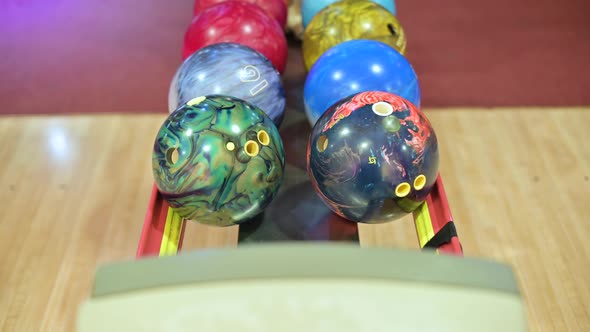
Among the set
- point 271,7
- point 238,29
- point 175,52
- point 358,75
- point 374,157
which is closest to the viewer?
point 374,157

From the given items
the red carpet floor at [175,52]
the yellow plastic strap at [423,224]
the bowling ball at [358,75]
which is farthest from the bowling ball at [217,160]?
the red carpet floor at [175,52]

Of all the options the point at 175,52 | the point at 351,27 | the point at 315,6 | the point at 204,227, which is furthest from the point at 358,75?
the point at 175,52

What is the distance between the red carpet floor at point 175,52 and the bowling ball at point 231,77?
116 cm

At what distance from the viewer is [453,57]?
305 cm

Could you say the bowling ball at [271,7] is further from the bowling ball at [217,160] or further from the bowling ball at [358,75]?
the bowling ball at [217,160]

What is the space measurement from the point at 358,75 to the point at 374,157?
0.38m

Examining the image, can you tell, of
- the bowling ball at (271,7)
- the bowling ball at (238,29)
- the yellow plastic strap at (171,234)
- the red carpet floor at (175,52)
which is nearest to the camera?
the yellow plastic strap at (171,234)

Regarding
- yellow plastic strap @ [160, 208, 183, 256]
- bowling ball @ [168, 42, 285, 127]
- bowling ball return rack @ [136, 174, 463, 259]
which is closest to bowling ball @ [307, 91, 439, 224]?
bowling ball return rack @ [136, 174, 463, 259]

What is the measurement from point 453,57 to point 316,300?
2.55 m

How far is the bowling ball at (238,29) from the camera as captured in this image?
180 cm

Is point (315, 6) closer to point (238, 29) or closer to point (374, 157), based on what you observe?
point (238, 29)

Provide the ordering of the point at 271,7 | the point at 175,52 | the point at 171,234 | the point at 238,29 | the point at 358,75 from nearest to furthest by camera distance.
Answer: the point at 171,234
the point at 358,75
the point at 238,29
the point at 271,7
the point at 175,52

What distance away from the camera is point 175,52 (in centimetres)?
308

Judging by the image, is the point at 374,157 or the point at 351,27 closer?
the point at 374,157
